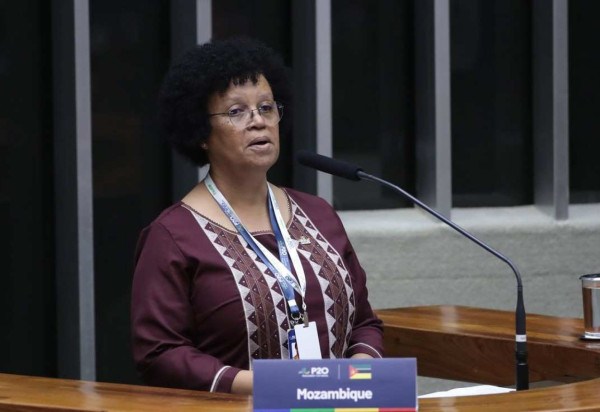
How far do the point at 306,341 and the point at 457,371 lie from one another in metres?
1.07

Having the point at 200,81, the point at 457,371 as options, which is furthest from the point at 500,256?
the point at 457,371

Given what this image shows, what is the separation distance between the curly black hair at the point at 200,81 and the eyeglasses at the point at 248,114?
0.18 feet

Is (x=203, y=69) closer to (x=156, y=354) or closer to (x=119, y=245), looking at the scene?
(x=156, y=354)

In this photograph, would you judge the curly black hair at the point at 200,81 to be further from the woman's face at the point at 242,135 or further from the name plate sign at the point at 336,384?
the name plate sign at the point at 336,384

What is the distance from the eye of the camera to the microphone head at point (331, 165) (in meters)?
3.19

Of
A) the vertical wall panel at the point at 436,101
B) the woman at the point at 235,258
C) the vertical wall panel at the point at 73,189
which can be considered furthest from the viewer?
the vertical wall panel at the point at 436,101

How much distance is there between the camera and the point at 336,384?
2480 mm

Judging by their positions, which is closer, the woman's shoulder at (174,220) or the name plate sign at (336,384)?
the name plate sign at (336,384)

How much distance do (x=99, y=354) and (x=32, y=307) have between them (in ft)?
1.19

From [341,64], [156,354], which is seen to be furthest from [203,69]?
[341,64]

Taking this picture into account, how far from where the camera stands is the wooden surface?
12.5ft

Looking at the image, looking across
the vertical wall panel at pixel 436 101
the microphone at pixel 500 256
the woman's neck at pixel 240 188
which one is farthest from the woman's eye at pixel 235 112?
the vertical wall panel at pixel 436 101

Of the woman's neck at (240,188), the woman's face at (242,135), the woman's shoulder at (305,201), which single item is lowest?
the woman's shoulder at (305,201)

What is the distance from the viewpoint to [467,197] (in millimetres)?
6484
